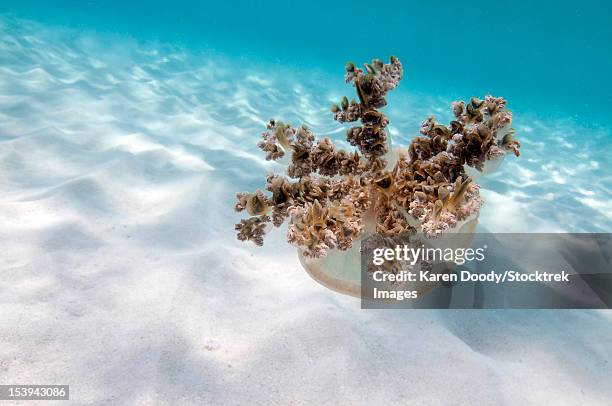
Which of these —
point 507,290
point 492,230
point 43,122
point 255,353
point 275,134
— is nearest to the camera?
point 255,353

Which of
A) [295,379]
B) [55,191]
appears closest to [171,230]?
[55,191]

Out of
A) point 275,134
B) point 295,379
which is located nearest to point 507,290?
point 295,379

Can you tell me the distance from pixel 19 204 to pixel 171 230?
140 cm

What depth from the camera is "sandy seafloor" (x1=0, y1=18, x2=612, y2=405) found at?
2184mm

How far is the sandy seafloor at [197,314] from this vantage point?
218cm

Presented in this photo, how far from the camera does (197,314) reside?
2.67 meters

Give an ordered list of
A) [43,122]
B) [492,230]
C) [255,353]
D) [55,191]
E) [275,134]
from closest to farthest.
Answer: [255,353] → [275,134] → [55,191] → [492,230] → [43,122]

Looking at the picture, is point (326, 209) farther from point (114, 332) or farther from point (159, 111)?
point (159, 111)

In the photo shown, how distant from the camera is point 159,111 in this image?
7.87m

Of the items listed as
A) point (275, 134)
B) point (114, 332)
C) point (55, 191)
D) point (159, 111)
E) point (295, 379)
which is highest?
point (159, 111)

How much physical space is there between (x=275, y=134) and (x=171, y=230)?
5.53ft

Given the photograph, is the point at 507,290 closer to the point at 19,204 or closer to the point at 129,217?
the point at 129,217

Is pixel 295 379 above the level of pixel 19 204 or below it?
below

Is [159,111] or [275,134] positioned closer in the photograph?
[275,134]
